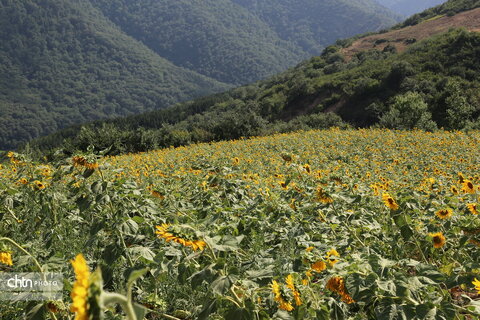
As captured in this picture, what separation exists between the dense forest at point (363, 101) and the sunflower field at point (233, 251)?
736 centimetres

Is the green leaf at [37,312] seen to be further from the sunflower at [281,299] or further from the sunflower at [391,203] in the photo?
the sunflower at [391,203]

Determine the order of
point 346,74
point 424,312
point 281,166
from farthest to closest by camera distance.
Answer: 1. point 346,74
2. point 281,166
3. point 424,312

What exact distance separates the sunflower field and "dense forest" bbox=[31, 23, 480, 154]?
736 centimetres

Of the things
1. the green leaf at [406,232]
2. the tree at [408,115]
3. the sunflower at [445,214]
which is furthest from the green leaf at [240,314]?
the tree at [408,115]

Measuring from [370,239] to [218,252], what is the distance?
6.00ft

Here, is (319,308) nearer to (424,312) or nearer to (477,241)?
(424,312)

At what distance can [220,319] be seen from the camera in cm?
202

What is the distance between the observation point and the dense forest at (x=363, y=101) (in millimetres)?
23297

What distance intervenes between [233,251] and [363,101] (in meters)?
41.3

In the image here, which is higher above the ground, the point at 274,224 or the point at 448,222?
the point at 448,222

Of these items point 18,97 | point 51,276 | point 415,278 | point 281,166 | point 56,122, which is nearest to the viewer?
point 415,278

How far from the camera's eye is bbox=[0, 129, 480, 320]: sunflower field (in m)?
1.53

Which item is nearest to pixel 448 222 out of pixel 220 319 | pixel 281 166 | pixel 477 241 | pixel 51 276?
pixel 477 241

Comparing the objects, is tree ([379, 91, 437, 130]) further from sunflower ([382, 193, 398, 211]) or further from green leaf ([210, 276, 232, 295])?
green leaf ([210, 276, 232, 295])
